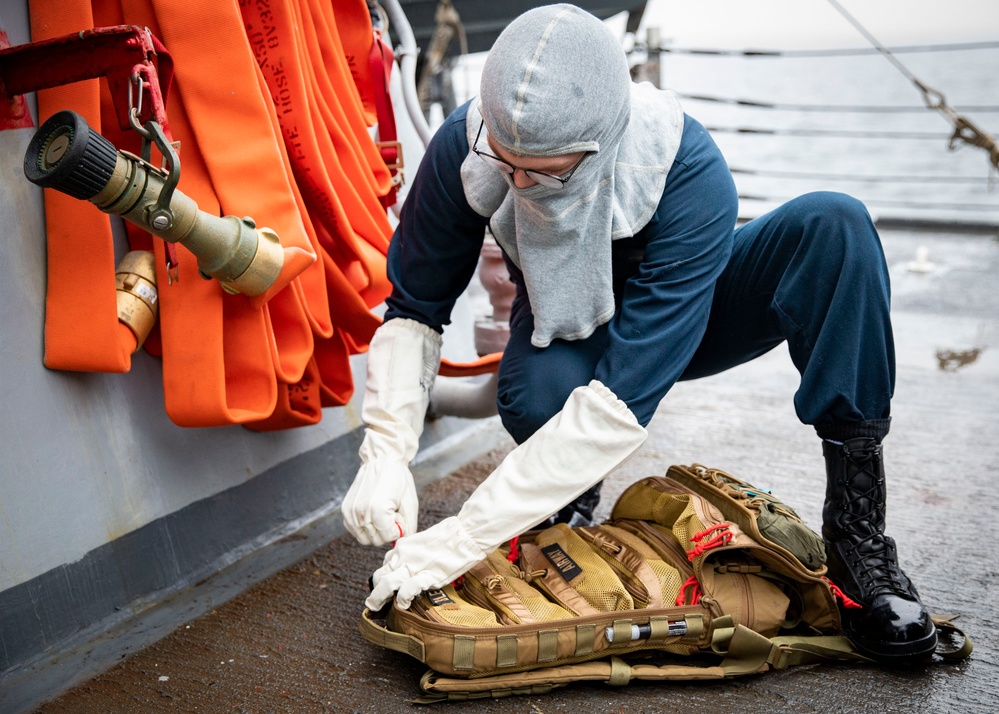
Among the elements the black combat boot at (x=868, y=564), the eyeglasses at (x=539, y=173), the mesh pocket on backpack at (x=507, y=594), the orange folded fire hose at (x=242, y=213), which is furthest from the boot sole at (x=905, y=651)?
the orange folded fire hose at (x=242, y=213)

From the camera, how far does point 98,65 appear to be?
1.31 metres

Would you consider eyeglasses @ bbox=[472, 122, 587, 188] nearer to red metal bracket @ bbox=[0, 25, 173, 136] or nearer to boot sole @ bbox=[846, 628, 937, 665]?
red metal bracket @ bbox=[0, 25, 173, 136]

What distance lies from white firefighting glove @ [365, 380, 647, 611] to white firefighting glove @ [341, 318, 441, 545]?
0.32 feet

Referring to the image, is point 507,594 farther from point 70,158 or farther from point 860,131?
point 860,131

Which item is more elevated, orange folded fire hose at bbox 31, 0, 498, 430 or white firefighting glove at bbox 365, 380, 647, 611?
orange folded fire hose at bbox 31, 0, 498, 430

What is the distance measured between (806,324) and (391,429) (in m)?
0.71

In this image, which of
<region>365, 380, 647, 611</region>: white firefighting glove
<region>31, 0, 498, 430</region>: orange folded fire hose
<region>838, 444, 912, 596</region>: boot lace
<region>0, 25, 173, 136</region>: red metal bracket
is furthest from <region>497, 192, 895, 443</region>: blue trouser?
<region>0, 25, 173, 136</region>: red metal bracket

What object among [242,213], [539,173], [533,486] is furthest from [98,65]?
[533,486]

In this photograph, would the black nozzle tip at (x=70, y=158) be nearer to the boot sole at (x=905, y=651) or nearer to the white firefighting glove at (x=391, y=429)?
the white firefighting glove at (x=391, y=429)

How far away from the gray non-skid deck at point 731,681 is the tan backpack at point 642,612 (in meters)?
0.04

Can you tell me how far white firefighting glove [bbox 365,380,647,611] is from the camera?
1.33 meters

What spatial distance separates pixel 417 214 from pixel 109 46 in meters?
0.53

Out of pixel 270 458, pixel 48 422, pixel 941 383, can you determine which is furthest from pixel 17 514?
pixel 941 383

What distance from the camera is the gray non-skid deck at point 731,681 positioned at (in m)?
1.32
